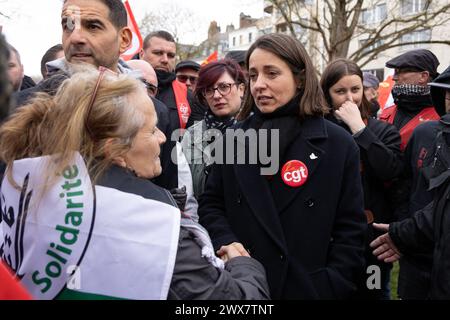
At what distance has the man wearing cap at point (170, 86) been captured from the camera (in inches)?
185

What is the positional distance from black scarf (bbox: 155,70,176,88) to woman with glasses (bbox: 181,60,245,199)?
106cm

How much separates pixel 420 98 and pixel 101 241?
332 centimetres

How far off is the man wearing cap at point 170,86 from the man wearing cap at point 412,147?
1.79 m

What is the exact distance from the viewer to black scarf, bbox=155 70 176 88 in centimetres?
497

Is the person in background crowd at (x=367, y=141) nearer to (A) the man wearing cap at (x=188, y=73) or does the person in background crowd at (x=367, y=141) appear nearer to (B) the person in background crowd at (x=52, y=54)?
(B) the person in background crowd at (x=52, y=54)

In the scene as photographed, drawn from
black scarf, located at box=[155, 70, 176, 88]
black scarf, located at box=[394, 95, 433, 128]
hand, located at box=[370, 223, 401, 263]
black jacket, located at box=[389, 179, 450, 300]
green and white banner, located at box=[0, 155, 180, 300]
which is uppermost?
black scarf, located at box=[155, 70, 176, 88]

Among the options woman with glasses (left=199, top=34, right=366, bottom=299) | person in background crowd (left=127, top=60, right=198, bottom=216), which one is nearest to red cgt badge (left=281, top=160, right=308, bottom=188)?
woman with glasses (left=199, top=34, right=366, bottom=299)

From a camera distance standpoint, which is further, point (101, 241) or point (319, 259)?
point (319, 259)

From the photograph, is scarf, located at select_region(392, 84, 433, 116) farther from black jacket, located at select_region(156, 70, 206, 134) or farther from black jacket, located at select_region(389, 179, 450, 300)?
black jacket, located at select_region(156, 70, 206, 134)

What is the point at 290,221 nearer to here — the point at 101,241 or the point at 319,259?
the point at 319,259

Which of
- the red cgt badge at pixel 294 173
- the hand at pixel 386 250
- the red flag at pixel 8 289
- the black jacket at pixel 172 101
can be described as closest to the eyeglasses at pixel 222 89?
the black jacket at pixel 172 101

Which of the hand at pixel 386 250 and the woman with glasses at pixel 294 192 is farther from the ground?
the woman with glasses at pixel 294 192
